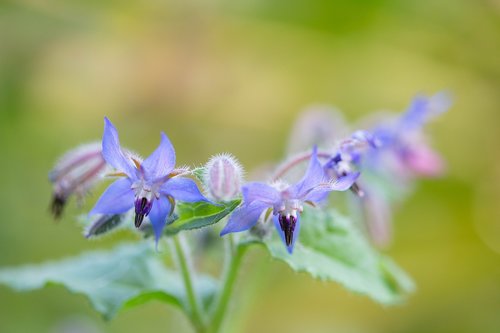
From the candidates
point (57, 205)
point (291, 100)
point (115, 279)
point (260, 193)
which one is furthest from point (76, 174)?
point (291, 100)

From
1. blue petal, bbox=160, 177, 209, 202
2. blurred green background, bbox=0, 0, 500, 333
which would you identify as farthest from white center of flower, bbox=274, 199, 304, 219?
blurred green background, bbox=0, 0, 500, 333

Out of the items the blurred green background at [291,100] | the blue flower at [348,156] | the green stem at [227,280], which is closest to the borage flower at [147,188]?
the green stem at [227,280]

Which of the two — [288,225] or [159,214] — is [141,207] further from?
[288,225]

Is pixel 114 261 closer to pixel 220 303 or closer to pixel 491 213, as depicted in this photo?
pixel 220 303

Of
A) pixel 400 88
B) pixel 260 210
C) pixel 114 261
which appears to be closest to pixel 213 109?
pixel 400 88

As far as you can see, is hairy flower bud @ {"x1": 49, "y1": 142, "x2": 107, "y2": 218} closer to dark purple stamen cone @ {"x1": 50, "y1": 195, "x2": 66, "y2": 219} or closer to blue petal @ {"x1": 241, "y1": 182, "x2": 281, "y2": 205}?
dark purple stamen cone @ {"x1": 50, "y1": 195, "x2": 66, "y2": 219}
